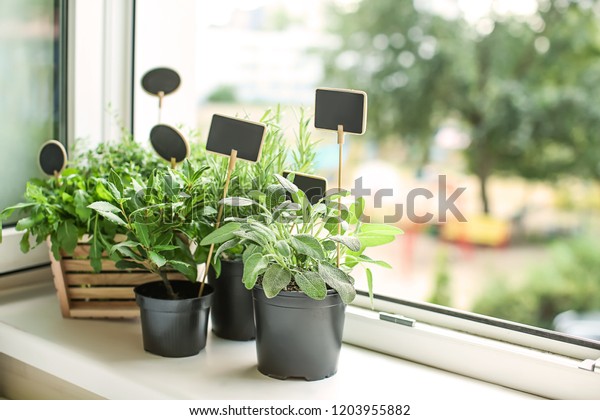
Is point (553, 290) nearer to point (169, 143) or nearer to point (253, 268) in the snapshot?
point (169, 143)

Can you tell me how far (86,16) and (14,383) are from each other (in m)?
0.75

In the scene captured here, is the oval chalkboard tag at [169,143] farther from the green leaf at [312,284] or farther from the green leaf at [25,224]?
the green leaf at [312,284]

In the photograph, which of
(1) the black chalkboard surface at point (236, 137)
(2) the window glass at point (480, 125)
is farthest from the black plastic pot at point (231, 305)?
(2) the window glass at point (480, 125)

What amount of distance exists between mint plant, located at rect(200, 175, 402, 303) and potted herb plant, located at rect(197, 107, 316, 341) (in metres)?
0.07

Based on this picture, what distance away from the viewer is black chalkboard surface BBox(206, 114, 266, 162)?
2.94 ft

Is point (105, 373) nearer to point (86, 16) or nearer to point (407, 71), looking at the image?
point (86, 16)

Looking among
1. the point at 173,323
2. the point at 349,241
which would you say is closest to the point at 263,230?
the point at 349,241

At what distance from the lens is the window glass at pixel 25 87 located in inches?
48.6

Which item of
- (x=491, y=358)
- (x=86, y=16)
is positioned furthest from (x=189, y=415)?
(x=86, y=16)

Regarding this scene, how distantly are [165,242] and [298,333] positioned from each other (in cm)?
25

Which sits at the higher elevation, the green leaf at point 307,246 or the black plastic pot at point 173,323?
the green leaf at point 307,246

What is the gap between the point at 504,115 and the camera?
6449 mm

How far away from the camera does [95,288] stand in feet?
3.78

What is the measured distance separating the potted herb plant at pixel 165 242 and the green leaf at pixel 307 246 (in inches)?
7.5
